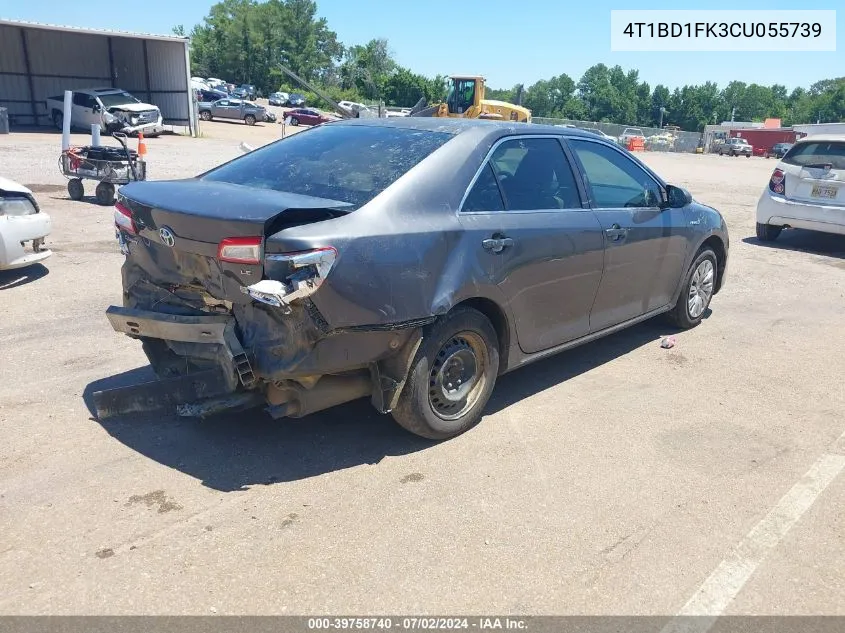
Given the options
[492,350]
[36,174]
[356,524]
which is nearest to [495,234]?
[492,350]

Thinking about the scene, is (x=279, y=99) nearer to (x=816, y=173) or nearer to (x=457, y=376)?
(x=816, y=173)

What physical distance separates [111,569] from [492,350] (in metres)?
2.32

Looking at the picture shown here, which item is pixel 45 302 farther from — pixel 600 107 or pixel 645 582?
pixel 600 107

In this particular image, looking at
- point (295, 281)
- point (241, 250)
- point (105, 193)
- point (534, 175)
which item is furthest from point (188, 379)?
point (105, 193)

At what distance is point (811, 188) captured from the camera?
10.5 meters

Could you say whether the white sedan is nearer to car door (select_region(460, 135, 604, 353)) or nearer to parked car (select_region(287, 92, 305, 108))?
car door (select_region(460, 135, 604, 353))

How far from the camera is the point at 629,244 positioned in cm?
515

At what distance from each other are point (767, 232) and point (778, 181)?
3.21 ft

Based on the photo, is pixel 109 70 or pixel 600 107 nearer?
pixel 109 70

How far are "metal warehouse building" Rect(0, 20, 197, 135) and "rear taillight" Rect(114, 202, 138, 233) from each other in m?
28.2

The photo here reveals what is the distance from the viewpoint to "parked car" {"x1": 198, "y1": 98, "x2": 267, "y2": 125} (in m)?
43.2

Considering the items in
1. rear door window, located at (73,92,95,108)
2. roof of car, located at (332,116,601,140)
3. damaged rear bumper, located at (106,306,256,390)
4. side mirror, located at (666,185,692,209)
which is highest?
rear door window, located at (73,92,95,108)

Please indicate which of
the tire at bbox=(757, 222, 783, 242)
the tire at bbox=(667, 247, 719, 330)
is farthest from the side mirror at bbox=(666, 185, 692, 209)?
the tire at bbox=(757, 222, 783, 242)

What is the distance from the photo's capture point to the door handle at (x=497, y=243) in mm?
4008
